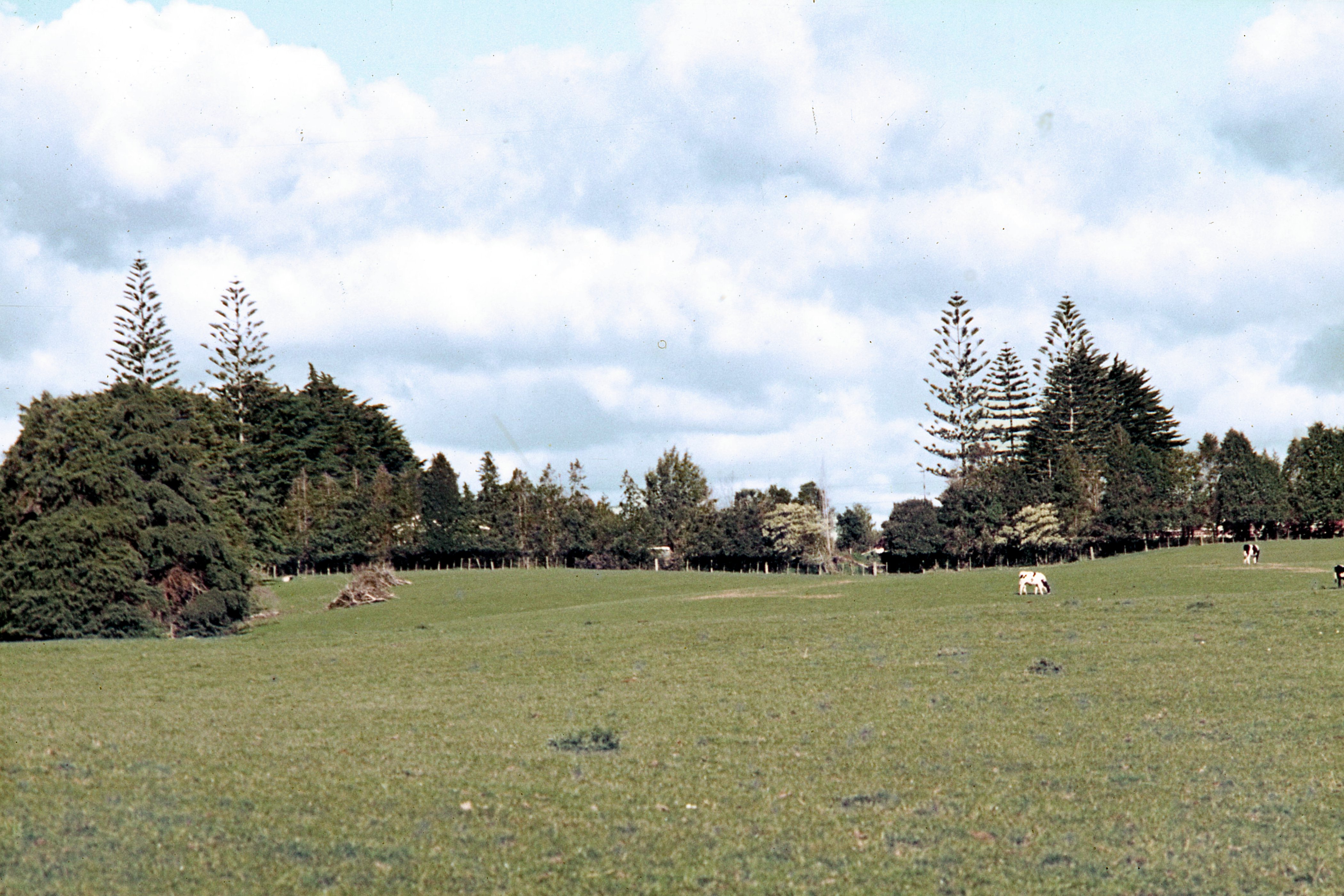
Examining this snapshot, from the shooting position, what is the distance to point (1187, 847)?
1045cm

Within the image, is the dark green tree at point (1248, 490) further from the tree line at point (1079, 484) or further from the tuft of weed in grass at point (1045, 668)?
the tuft of weed in grass at point (1045, 668)

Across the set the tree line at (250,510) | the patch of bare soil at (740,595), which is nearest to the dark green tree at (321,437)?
the tree line at (250,510)

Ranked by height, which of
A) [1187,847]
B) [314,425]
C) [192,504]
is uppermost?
[314,425]

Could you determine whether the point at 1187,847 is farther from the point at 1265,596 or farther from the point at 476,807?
the point at 1265,596

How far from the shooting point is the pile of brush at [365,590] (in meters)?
67.4

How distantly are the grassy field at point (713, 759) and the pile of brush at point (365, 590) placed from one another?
35220 millimetres

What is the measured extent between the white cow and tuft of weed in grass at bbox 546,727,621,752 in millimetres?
30348

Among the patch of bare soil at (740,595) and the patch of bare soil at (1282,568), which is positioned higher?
the patch of bare soil at (1282,568)

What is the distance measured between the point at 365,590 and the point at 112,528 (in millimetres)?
23590

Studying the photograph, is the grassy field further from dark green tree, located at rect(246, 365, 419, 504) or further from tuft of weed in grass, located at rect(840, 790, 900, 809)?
dark green tree, located at rect(246, 365, 419, 504)

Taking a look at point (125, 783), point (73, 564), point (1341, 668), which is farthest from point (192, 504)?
point (1341, 668)

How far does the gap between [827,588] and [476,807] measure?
43.0 meters

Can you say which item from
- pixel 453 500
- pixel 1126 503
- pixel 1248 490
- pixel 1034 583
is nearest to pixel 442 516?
pixel 453 500

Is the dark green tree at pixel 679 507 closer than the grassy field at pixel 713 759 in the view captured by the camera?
No
